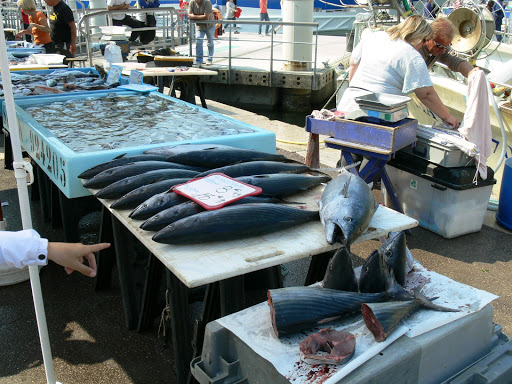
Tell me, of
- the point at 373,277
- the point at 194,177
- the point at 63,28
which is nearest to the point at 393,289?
the point at 373,277

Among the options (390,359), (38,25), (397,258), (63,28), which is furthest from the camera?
(63,28)

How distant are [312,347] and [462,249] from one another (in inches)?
134

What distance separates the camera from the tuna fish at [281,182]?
110 inches

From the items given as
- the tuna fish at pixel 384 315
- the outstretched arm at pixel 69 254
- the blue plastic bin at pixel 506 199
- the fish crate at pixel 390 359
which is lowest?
the blue plastic bin at pixel 506 199

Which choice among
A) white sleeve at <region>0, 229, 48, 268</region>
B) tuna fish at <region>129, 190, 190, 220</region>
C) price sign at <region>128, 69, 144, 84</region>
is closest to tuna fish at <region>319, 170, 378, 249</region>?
tuna fish at <region>129, 190, 190, 220</region>

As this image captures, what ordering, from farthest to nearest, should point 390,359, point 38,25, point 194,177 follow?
1. point 38,25
2. point 194,177
3. point 390,359

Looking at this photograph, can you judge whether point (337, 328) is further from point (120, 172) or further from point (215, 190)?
point (120, 172)

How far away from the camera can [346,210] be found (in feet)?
7.84

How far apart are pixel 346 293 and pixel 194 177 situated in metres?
1.27

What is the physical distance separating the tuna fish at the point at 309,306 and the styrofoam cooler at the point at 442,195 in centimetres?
292

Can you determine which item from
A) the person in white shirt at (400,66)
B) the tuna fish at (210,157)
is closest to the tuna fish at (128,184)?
the tuna fish at (210,157)

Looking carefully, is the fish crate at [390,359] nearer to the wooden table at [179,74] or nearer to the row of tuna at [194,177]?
the row of tuna at [194,177]

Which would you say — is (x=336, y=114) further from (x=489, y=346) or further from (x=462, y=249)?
(x=489, y=346)

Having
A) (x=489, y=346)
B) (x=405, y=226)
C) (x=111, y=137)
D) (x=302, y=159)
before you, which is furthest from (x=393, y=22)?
(x=489, y=346)
